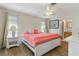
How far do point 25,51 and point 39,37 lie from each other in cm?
27

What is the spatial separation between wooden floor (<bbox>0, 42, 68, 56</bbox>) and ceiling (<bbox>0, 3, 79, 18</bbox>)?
17.3 inches

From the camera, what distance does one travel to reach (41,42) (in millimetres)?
1082

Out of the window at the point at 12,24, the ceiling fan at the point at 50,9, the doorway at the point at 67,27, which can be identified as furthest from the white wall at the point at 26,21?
the doorway at the point at 67,27

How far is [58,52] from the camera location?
3.57ft

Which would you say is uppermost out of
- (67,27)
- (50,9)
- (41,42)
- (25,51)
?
(50,9)

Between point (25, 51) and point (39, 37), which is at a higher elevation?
point (39, 37)

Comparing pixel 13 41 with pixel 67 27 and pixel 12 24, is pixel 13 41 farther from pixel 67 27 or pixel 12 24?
pixel 67 27

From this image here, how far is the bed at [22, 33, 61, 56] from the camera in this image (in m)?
1.04

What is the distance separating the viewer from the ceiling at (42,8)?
102 cm

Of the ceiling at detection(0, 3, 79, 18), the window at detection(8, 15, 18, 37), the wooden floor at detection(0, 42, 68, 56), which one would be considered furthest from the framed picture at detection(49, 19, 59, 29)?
the window at detection(8, 15, 18, 37)

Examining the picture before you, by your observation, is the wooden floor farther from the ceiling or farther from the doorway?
the ceiling

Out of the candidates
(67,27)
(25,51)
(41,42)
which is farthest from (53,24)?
(25,51)

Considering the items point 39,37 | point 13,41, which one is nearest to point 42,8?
point 39,37

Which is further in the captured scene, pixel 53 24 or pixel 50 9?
pixel 53 24
